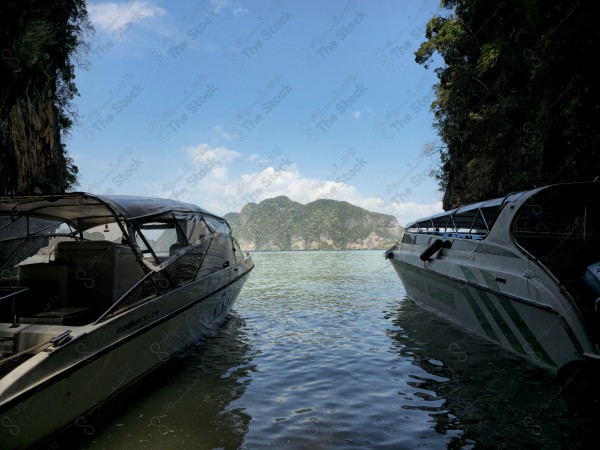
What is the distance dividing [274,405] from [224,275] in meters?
3.74

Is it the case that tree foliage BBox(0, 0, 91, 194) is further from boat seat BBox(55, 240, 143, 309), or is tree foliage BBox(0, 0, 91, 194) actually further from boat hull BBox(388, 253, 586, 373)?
boat hull BBox(388, 253, 586, 373)

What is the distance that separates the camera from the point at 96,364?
3.83 m

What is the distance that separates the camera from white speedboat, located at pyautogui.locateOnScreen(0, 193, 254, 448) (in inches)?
132

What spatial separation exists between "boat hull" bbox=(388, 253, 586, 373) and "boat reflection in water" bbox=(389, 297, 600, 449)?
236mm

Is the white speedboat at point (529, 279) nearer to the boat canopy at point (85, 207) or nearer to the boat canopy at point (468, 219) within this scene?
the boat canopy at point (468, 219)

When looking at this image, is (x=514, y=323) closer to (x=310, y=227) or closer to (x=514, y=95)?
(x=514, y=95)

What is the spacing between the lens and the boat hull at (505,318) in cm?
454

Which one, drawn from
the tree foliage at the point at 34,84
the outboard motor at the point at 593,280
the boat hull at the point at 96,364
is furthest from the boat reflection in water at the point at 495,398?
the tree foliage at the point at 34,84

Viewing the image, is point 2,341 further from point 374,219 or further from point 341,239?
point 374,219

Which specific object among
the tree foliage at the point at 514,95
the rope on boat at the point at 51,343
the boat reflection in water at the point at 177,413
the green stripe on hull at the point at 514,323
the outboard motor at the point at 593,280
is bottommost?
the boat reflection in water at the point at 177,413

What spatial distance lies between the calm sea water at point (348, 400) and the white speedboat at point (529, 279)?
0.49 metres

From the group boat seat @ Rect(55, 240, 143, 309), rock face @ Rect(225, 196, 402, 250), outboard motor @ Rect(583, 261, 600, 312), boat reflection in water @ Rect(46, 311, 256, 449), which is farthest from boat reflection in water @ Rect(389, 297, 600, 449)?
rock face @ Rect(225, 196, 402, 250)

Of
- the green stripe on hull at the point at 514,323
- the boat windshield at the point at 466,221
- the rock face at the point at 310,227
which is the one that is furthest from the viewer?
the rock face at the point at 310,227

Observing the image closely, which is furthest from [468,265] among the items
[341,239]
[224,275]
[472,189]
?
[341,239]
